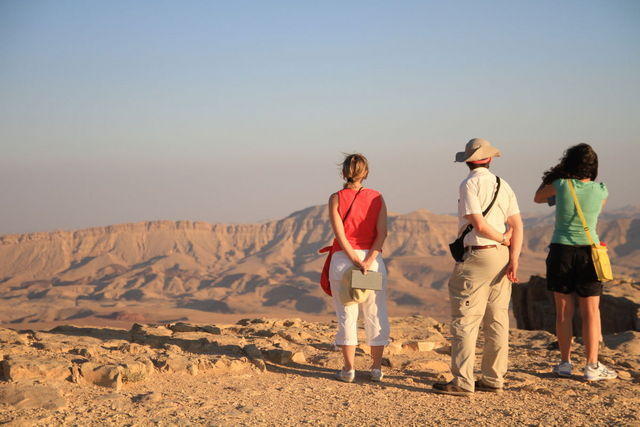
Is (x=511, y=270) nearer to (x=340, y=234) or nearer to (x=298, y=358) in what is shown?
(x=340, y=234)

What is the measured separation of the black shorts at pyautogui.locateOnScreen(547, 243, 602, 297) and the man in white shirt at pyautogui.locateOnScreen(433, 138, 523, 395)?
2.23 feet

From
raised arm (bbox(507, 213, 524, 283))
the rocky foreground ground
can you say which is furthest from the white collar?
the rocky foreground ground

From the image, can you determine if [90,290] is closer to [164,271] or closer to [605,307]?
[164,271]

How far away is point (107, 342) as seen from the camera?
702 centimetres

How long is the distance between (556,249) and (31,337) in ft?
20.1

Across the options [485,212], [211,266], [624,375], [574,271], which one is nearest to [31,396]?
[485,212]

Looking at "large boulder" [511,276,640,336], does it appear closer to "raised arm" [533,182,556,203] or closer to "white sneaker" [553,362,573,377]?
"white sneaker" [553,362,573,377]

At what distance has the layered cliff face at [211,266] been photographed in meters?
64.1

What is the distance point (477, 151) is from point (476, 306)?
1183mm

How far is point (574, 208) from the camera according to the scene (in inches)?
205

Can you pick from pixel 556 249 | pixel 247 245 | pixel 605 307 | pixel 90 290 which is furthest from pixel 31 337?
pixel 247 245

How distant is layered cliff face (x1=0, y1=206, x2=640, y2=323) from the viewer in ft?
210

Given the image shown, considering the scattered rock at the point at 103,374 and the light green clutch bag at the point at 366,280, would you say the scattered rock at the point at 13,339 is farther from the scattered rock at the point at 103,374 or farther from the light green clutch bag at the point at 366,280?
the light green clutch bag at the point at 366,280

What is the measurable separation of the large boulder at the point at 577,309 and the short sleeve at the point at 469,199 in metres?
7.12
